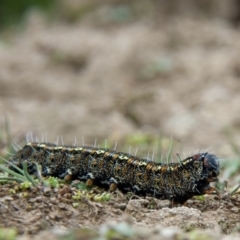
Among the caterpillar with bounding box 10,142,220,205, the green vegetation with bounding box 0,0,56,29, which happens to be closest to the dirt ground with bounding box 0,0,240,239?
the caterpillar with bounding box 10,142,220,205

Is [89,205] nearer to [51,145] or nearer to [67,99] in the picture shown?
[51,145]

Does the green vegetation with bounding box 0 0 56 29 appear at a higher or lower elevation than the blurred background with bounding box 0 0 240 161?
higher

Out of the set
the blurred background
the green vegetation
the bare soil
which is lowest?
the bare soil

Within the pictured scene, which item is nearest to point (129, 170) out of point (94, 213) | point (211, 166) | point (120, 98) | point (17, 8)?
point (211, 166)

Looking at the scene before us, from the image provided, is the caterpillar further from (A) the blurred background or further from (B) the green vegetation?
(B) the green vegetation

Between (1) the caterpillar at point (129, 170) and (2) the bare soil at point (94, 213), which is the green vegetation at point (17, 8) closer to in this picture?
(1) the caterpillar at point (129, 170)

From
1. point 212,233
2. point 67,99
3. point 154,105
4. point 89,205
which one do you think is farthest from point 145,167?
point 67,99
